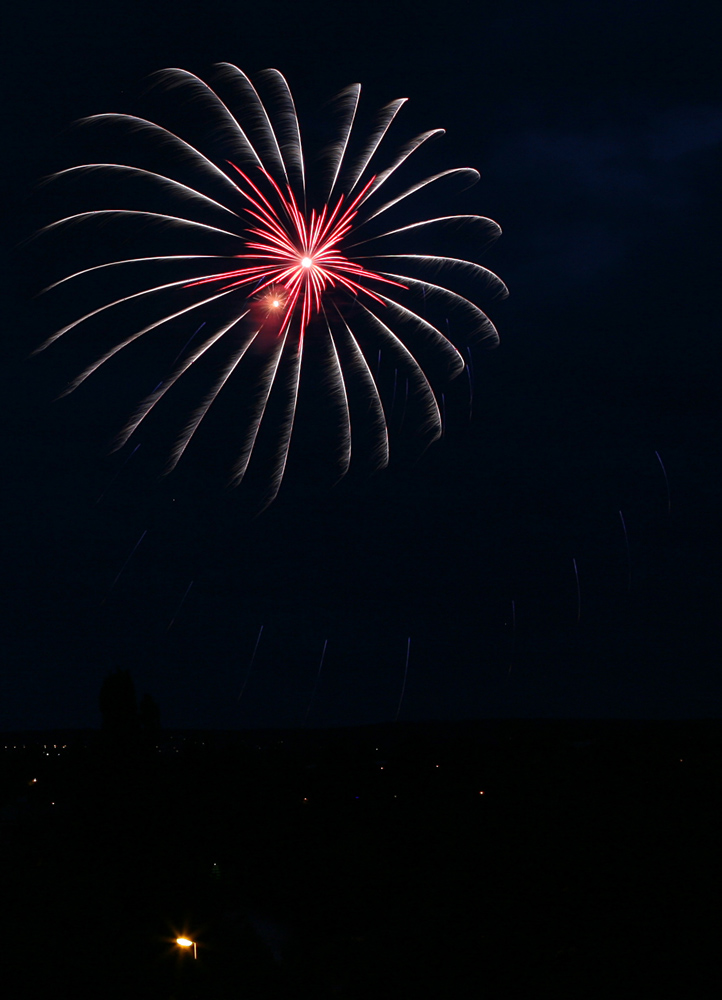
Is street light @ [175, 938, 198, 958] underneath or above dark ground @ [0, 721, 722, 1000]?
underneath

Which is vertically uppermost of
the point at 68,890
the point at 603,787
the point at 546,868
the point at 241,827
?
the point at 603,787

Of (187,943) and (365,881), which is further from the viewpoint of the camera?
(365,881)

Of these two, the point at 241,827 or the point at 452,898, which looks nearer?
the point at 452,898

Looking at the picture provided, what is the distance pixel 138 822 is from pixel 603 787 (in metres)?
35.8

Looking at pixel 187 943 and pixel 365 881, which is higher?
pixel 365 881

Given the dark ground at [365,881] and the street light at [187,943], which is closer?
the dark ground at [365,881]

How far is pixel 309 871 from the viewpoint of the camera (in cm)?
5406

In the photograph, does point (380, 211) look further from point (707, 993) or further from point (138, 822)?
point (138, 822)

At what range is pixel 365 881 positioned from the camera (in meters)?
49.7

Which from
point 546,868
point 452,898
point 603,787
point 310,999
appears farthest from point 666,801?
point 310,999

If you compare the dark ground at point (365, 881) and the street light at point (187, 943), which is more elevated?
the dark ground at point (365, 881)

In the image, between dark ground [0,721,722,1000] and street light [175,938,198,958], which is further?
street light [175,938,198,958]

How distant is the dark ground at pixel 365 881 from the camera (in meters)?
30.1

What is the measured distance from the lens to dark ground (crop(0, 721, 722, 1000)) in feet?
98.8
